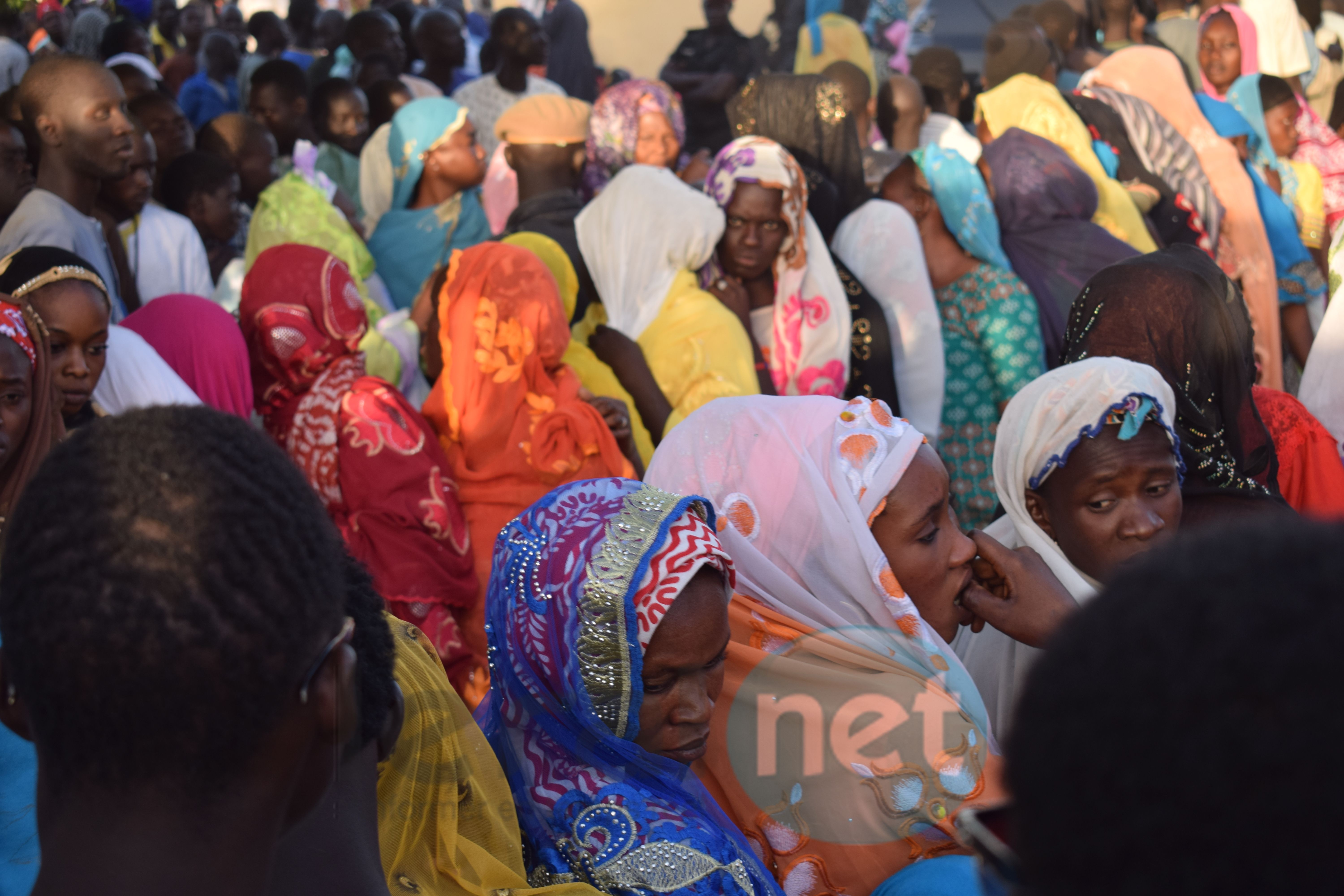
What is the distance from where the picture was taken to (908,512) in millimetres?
2219

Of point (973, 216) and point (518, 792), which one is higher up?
point (973, 216)

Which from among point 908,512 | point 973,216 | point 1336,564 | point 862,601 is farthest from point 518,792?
point 973,216

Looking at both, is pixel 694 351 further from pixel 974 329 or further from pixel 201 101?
pixel 201 101

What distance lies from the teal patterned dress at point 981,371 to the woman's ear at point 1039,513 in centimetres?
176

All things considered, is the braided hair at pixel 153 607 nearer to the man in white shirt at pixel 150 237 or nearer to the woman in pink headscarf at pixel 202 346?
the woman in pink headscarf at pixel 202 346

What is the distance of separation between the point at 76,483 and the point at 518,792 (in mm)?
1033

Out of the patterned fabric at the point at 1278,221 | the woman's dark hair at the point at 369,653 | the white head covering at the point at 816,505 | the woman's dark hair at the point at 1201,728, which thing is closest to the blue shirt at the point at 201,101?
the patterned fabric at the point at 1278,221

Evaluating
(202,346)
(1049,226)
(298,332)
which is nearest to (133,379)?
(202,346)

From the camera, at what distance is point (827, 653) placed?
6.88 ft

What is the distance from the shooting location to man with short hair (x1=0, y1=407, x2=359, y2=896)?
35.0 inches

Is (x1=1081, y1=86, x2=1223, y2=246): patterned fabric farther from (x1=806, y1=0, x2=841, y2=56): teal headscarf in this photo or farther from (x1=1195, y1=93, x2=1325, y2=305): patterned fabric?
(x1=806, y1=0, x2=841, y2=56): teal headscarf

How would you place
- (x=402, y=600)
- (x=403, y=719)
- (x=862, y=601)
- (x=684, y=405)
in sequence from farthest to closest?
(x=684, y=405)
(x=402, y=600)
(x=862, y=601)
(x=403, y=719)

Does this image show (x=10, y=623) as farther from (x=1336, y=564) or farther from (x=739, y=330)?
(x=739, y=330)

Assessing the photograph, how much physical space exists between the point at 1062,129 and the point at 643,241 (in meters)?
2.55
